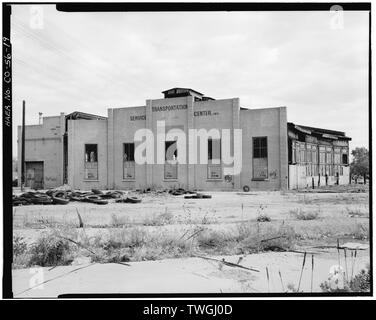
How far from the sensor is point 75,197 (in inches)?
204

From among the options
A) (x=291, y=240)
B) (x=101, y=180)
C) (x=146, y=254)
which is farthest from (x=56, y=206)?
(x=291, y=240)

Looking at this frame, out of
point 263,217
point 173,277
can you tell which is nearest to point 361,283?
point 263,217

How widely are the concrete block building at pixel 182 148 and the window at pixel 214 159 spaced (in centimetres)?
2

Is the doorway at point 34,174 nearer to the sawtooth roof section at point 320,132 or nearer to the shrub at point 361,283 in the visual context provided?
the sawtooth roof section at point 320,132

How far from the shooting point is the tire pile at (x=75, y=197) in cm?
476

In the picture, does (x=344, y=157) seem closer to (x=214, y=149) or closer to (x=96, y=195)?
(x=214, y=149)

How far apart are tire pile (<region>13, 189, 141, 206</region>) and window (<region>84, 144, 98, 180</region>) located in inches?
10.9

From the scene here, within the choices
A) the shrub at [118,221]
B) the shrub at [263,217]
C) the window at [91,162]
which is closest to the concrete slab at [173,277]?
the shrub at [263,217]

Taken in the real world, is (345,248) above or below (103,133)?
below

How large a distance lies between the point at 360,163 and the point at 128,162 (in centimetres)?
354
